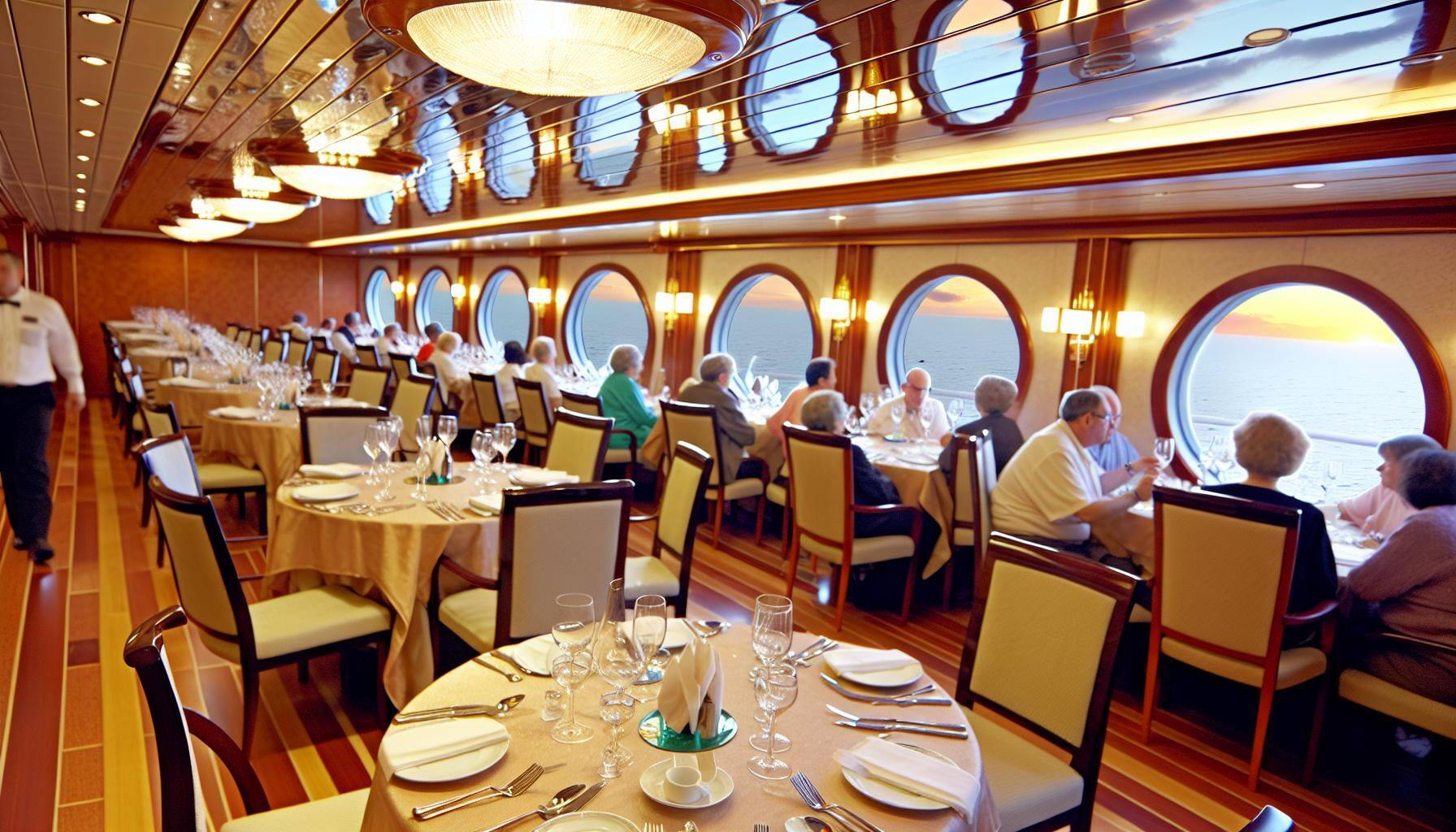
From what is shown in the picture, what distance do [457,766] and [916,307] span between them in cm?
738

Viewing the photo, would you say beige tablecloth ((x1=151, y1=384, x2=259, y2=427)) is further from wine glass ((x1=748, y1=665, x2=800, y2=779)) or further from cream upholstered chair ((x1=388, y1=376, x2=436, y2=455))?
wine glass ((x1=748, y1=665, x2=800, y2=779))

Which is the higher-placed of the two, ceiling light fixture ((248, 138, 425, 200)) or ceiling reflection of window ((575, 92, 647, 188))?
ceiling reflection of window ((575, 92, 647, 188))

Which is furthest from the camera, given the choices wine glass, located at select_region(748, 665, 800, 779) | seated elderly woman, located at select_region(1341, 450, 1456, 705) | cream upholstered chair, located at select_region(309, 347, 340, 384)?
cream upholstered chair, located at select_region(309, 347, 340, 384)

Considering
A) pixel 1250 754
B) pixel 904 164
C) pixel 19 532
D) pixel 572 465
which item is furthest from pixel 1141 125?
pixel 19 532

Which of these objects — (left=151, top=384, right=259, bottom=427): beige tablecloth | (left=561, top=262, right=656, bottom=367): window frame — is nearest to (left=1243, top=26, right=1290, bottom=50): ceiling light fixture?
(left=151, top=384, right=259, bottom=427): beige tablecloth

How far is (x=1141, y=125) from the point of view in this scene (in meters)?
4.09

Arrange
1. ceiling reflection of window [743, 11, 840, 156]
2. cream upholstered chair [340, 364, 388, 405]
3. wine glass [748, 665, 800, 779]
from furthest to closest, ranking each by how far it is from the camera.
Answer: cream upholstered chair [340, 364, 388, 405], ceiling reflection of window [743, 11, 840, 156], wine glass [748, 665, 800, 779]

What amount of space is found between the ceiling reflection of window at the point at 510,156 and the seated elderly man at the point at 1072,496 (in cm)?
327

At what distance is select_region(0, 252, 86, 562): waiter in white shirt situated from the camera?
478 centimetres

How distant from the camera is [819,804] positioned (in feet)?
4.97

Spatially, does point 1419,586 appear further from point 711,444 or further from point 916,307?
point 916,307

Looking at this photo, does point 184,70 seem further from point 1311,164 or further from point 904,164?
point 1311,164

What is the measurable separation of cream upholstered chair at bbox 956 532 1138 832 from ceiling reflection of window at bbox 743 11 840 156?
1.87 m

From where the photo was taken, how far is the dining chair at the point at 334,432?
496 cm
